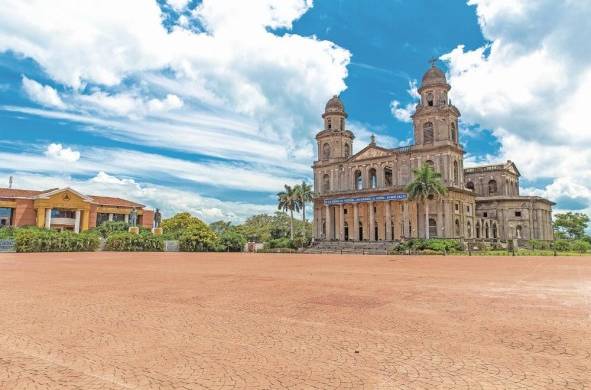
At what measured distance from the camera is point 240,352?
19.5 ft

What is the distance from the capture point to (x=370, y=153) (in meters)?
60.5

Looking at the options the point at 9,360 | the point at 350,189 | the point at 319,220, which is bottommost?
the point at 9,360

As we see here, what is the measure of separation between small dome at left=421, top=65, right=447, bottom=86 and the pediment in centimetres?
1119

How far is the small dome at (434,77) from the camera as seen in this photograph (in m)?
56.7

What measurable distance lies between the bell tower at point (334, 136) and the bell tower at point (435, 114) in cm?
1264

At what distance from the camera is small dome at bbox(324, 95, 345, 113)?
221 feet

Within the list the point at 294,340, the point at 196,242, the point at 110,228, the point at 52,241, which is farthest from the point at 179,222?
the point at 294,340

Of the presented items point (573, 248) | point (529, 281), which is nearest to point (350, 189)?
point (573, 248)

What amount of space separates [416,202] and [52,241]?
43.1 metres

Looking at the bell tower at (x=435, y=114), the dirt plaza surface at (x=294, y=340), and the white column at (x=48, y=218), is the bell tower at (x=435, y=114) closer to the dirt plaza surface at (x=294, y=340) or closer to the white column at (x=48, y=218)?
the dirt plaza surface at (x=294, y=340)

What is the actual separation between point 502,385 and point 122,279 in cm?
1498

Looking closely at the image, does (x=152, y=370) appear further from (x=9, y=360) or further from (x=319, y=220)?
(x=319, y=220)

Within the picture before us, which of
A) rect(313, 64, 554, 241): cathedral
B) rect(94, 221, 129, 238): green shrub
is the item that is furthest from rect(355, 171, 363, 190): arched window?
rect(94, 221, 129, 238): green shrub

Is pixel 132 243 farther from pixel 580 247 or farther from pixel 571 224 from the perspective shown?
pixel 571 224
